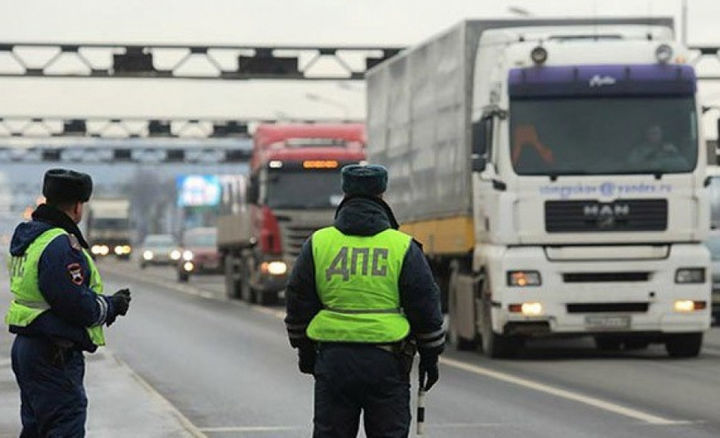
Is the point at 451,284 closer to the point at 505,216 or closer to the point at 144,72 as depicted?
the point at 505,216

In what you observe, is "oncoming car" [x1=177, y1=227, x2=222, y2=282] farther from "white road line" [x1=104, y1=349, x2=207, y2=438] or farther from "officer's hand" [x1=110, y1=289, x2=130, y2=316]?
"officer's hand" [x1=110, y1=289, x2=130, y2=316]

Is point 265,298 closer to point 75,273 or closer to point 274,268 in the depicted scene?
point 274,268

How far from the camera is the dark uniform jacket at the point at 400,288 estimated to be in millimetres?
8844

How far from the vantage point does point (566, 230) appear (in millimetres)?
22797

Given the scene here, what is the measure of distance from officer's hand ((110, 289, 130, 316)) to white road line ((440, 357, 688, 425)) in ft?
23.4

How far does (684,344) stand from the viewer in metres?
24.0

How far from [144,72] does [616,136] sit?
124 ft

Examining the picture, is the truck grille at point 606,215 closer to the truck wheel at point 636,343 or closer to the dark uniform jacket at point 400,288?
the truck wheel at point 636,343

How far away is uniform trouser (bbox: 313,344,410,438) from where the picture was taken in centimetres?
879

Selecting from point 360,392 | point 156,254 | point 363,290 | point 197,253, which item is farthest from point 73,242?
point 156,254

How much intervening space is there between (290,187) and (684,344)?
1665cm

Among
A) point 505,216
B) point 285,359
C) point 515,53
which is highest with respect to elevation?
point 515,53

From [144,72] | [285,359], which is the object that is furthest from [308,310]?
[144,72]

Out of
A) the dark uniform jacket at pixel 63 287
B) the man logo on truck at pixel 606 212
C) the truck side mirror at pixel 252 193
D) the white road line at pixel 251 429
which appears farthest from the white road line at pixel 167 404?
the truck side mirror at pixel 252 193
